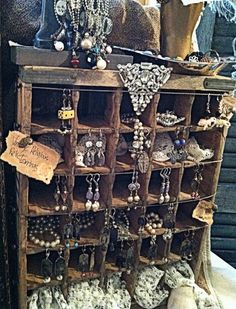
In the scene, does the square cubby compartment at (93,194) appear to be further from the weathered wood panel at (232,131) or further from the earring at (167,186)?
the weathered wood panel at (232,131)

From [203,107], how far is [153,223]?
1.15 feet

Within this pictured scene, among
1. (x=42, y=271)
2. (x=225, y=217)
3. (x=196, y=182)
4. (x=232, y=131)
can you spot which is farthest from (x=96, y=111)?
(x=225, y=217)

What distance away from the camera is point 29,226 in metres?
1.11

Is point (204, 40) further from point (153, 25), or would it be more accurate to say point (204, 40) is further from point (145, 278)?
point (145, 278)

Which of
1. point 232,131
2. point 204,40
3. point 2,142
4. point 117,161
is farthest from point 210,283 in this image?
point 204,40

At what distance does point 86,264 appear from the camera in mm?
1126

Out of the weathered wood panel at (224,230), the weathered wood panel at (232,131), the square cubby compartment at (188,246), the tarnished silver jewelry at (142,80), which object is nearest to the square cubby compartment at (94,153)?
the tarnished silver jewelry at (142,80)

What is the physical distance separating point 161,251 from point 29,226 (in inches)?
15.0

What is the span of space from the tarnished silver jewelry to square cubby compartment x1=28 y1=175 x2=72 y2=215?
0.81 feet

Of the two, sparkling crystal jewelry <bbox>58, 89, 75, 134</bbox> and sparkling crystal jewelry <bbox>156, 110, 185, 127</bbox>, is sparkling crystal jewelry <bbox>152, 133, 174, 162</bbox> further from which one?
sparkling crystal jewelry <bbox>58, 89, 75, 134</bbox>

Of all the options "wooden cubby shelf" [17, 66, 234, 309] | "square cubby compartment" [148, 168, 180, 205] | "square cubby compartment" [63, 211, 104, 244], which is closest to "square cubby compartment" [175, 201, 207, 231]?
"wooden cubby shelf" [17, 66, 234, 309]

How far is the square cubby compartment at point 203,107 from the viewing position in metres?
1.15

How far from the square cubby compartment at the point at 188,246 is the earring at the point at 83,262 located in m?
0.27

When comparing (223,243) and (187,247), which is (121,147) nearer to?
(187,247)
